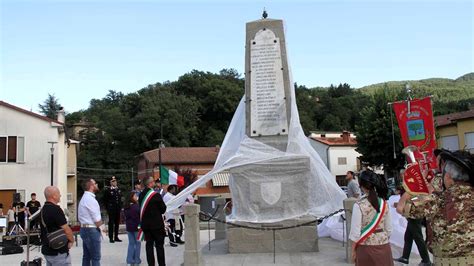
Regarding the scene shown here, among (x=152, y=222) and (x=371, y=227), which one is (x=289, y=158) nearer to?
(x=152, y=222)

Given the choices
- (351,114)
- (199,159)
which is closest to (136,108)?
(199,159)

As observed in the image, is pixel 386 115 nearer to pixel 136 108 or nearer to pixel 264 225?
pixel 264 225

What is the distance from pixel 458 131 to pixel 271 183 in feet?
112

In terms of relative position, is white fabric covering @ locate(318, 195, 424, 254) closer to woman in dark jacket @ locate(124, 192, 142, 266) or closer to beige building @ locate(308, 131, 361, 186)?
woman in dark jacket @ locate(124, 192, 142, 266)

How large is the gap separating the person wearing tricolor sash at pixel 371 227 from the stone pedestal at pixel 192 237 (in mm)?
4031

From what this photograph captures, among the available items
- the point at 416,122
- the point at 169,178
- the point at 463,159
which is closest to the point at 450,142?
the point at 416,122

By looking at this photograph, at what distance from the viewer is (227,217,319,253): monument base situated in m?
9.45

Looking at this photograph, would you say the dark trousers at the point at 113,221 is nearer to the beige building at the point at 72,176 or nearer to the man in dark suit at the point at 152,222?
the man in dark suit at the point at 152,222

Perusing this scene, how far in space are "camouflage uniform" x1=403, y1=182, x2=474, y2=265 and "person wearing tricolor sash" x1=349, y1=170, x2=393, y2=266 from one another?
1251 millimetres

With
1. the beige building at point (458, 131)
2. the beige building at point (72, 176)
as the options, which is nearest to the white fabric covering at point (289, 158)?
the beige building at point (458, 131)

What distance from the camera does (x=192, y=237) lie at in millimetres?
8336

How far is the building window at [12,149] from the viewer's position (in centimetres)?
2898

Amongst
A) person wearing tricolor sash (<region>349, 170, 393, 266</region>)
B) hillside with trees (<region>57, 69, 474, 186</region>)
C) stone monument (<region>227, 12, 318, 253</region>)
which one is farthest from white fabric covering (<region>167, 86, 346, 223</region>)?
hillside with trees (<region>57, 69, 474, 186</region>)

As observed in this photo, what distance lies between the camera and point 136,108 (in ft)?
216
